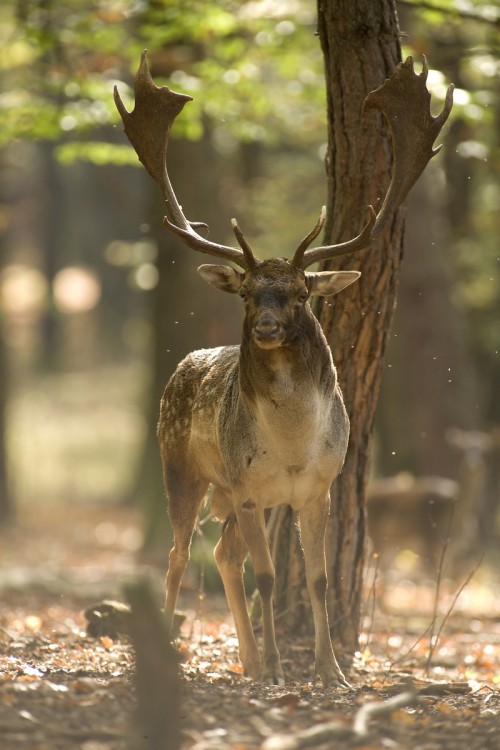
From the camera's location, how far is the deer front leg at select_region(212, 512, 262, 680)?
7.92 m

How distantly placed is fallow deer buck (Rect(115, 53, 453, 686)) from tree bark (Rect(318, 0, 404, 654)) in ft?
2.00

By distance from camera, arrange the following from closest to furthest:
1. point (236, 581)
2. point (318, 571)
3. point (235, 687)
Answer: point (235, 687), point (318, 571), point (236, 581)

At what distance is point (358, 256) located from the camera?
28.0ft

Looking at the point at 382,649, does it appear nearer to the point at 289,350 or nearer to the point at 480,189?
the point at 289,350

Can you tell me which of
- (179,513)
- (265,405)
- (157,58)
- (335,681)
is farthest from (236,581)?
(157,58)

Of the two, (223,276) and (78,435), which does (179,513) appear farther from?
(78,435)

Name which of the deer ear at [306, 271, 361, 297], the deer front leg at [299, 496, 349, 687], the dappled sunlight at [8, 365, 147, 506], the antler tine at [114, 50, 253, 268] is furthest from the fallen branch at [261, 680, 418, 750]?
the dappled sunlight at [8, 365, 147, 506]

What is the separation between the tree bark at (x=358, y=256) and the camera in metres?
8.55

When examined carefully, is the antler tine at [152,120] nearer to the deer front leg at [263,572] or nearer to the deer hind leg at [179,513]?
the deer hind leg at [179,513]

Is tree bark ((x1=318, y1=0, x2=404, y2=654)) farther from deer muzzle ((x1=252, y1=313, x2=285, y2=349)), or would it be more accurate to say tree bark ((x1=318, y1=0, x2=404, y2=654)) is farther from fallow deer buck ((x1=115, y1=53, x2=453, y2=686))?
deer muzzle ((x1=252, y1=313, x2=285, y2=349))

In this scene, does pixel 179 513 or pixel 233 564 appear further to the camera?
pixel 179 513

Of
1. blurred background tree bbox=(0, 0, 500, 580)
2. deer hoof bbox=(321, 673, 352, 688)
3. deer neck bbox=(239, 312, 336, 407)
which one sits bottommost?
deer hoof bbox=(321, 673, 352, 688)

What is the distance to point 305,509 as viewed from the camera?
7.71 meters

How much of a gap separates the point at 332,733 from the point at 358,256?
12.7ft
